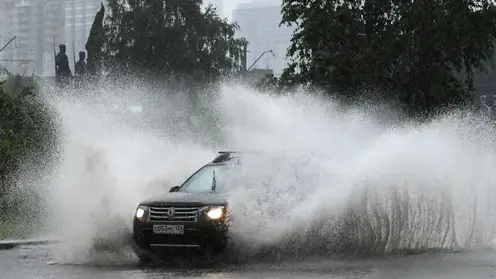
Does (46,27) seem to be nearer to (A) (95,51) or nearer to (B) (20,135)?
(A) (95,51)

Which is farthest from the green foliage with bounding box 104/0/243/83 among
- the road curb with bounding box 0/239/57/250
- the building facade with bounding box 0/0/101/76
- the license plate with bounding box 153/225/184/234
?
the building facade with bounding box 0/0/101/76

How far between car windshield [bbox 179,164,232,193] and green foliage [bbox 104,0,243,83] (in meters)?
60.9

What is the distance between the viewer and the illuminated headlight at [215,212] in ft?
46.0

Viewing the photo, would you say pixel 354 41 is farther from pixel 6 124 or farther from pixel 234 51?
pixel 234 51

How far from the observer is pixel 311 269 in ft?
43.3

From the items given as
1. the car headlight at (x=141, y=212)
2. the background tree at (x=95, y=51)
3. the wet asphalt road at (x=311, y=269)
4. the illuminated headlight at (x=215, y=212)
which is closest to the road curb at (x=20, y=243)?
the wet asphalt road at (x=311, y=269)

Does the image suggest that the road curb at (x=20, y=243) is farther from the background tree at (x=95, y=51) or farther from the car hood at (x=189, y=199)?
the background tree at (x=95, y=51)

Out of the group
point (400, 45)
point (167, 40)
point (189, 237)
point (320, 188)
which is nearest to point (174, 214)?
point (189, 237)

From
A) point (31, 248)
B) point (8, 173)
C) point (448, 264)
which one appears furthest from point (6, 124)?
point (448, 264)

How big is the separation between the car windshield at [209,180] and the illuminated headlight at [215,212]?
0.92 metres

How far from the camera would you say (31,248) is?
66.2 ft

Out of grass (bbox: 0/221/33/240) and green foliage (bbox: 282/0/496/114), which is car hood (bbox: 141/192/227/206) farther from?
green foliage (bbox: 282/0/496/114)

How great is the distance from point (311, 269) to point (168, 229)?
1.97m

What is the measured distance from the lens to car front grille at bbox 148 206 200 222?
46.3 feet
